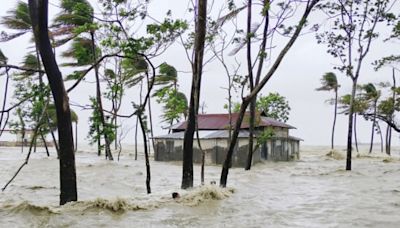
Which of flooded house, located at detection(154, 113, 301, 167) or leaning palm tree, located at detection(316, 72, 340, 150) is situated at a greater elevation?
leaning palm tree, located at detection(316, 72, 340, 150)

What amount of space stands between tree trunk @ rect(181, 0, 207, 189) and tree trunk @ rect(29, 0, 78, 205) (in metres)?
3.47

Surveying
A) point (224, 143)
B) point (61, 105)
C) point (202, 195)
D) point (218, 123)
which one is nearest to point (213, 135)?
point (224, 143)

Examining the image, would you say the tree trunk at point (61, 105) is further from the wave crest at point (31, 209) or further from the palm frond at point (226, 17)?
the palm frond at point (226, 17)

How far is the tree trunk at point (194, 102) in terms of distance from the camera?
38.7 feet

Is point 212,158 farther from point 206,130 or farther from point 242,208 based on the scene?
point 242,208

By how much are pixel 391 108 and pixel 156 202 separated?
21711mm

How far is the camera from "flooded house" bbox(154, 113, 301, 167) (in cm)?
2698

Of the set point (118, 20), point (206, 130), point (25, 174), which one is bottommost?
point (25, 174)

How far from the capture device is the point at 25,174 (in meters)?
18.1

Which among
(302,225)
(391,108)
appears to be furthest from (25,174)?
(391,108)

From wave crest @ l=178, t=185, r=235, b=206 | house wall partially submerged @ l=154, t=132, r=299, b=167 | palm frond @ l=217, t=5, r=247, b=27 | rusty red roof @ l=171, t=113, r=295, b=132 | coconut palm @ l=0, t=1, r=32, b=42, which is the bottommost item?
wave crest @ l=178, t=185, r=235, b=206

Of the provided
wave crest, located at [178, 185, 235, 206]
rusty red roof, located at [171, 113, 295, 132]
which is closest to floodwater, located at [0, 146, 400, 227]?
wave crest, located at [178, 185, 235, 206]

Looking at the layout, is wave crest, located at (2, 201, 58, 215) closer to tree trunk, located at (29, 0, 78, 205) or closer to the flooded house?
tree trunk, located at (29, 0, 78, 205)

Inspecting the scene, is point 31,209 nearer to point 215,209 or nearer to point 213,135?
point 215,209
